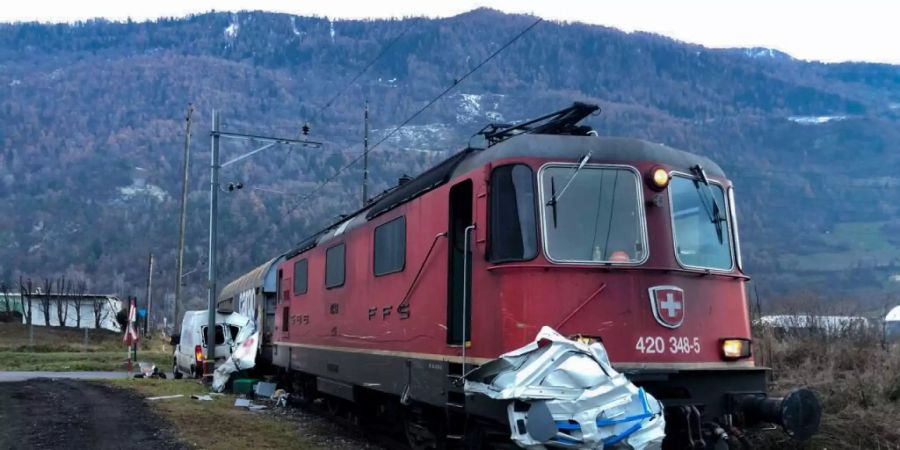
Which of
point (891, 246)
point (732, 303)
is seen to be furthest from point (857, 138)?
point (732, 303)

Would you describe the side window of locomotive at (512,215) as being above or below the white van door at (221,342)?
above

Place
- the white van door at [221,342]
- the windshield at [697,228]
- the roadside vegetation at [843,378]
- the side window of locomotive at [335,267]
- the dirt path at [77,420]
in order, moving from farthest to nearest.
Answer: the white van door at [221,342]
the side window of locomotive at [335,267]
the dirt path at [77,420]
the roadside vegetation at [843,378]
the windshield at [697,228]

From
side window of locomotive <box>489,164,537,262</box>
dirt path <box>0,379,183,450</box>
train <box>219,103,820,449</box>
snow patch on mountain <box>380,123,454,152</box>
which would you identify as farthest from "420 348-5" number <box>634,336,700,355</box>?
snow patch on mountain <box>380,123,454,152</box>

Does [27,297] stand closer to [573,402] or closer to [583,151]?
[583,151]

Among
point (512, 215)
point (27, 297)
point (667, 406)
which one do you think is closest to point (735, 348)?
point (667, 406)

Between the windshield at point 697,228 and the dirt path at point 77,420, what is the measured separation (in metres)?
6.81

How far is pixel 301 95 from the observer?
192 m

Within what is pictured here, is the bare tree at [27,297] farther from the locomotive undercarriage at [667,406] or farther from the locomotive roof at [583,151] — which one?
the locomotive roof at [583,151]

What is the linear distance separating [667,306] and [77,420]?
9965 millimetres

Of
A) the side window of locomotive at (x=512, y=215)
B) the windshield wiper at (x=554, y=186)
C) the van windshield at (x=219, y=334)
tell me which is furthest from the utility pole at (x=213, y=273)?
the windshield wiper at (x=554, y=186)

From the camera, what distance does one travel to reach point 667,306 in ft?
23.0

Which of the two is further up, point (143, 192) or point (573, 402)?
point (143, 192)

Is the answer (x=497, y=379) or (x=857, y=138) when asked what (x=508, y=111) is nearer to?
(x=857, y=138)

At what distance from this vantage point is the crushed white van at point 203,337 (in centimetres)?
2216
